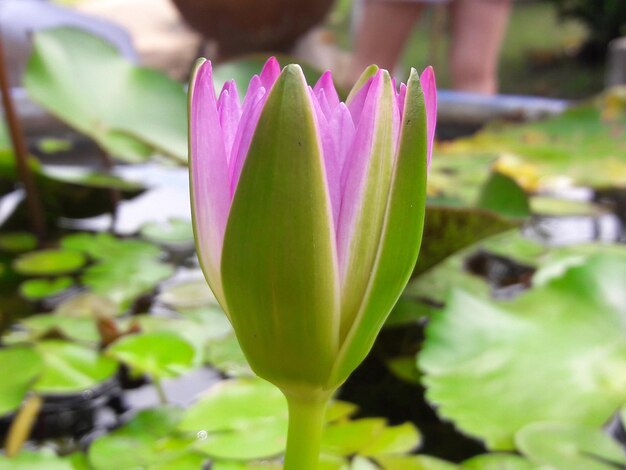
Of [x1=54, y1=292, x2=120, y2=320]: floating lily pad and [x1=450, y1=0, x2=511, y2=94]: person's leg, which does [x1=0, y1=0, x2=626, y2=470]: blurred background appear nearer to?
[x1=54, y1=292, x2=120, y2=320]: floating lily pad

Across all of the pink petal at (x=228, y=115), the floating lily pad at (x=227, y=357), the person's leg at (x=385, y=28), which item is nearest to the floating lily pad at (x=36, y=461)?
the floating lily pad at (x=227, y=357)

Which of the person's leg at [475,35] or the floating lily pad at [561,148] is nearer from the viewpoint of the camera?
the floating lily pad at [561,148]

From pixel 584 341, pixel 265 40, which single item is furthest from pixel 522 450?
pixel 265 40

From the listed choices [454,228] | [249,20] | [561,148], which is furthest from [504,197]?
[249,20]

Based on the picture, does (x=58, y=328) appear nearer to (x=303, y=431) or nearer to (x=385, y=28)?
(x=303, y=431)

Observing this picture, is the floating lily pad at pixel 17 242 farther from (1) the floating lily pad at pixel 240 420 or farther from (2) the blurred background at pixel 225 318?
(1) the floating lily pad at pixel 240 420

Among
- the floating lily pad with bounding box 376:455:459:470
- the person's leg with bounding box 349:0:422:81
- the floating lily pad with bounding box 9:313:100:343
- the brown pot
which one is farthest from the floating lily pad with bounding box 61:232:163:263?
the person's leg with bounding box 349:0:422:81
